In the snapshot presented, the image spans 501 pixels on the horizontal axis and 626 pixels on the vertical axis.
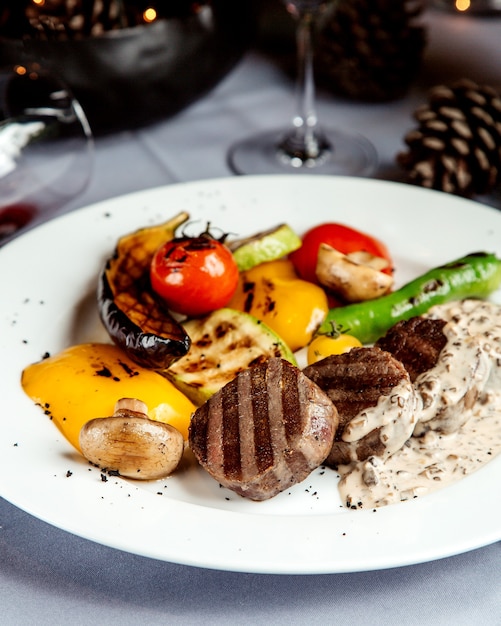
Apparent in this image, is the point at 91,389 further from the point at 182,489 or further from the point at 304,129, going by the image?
the point at 304,129

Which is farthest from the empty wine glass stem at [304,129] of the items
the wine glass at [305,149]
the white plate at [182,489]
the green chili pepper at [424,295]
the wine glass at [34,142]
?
the green chili pepper at [424,295]

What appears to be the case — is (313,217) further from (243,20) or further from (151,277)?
(243,20)

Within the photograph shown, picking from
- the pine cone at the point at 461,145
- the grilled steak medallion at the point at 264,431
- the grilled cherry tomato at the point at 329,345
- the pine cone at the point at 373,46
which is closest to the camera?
the grilled steak medallion at the point at 264,431

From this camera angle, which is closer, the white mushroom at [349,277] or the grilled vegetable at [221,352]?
the grilled vegetable at [221,352]

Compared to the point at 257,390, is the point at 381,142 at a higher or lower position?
lower

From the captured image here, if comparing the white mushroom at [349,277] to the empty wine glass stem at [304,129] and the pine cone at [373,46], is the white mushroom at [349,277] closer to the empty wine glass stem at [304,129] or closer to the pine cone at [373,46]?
the empty wine glass stem at [304,129]

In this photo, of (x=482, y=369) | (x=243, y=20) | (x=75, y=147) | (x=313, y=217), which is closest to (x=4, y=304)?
(x=75, y=147)

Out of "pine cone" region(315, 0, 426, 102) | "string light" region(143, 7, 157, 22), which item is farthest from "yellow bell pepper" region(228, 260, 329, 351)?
"pine cone" region(315, 0, 426, 102)
